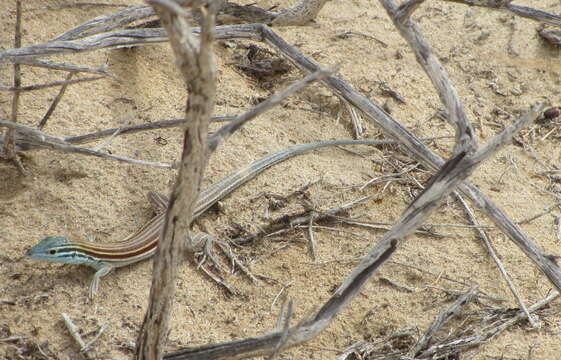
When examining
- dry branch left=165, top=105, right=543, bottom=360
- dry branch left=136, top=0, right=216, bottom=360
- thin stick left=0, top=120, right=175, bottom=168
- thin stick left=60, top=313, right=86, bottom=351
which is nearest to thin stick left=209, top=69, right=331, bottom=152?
dry branch left=136, top=0, right=216, bottom=360

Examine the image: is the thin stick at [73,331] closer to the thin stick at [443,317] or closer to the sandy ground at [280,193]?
the sandy ground at [280,193]

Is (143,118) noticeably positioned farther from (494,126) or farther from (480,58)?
(480,58)

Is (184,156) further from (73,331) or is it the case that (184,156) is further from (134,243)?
(134,243)

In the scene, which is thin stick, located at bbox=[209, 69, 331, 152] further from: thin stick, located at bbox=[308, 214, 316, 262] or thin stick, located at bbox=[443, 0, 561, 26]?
thin stick, located at bbox=[308, 214, 316, 262]

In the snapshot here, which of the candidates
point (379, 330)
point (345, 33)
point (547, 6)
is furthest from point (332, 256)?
point (547, 6)

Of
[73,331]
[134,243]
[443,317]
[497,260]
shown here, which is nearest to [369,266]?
[443,317]

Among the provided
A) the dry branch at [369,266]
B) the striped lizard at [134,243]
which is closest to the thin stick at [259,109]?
the dry branch at [369,266]
